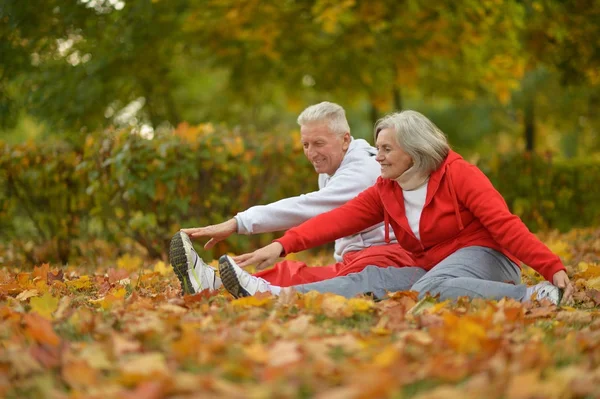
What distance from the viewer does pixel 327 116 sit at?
4.29 m

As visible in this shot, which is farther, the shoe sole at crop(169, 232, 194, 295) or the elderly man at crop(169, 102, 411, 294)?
the elderly man at crop(169, 102, 411, 294)

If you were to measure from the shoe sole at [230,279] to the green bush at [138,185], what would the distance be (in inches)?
105

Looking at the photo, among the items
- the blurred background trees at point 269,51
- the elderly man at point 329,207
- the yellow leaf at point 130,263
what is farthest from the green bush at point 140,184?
the elderly man at point 329,207

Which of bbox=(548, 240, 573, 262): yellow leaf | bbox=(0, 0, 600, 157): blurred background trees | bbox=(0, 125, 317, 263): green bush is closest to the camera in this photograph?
bbox=(548, 240, 573, 262): yellow leaf

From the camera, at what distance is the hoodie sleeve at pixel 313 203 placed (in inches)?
156

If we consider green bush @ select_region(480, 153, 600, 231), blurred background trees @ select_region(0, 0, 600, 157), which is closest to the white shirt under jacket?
blurred background trees @ select_region(0, 0, 600, 157)

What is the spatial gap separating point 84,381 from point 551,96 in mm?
14056

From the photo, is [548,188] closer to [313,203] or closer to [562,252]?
[562,252]

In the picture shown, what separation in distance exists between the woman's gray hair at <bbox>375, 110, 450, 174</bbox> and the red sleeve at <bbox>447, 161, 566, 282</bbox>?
0.11m

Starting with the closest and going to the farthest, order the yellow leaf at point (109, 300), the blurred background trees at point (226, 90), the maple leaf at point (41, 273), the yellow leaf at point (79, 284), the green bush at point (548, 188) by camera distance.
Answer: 1. the yellow leaf at point (109, 300)
2. the yellow leaf at point (79, 284)
3. the maple leaf at point (41, 273)
4. the blurred background trees at point (226, 90)
5. the green bush at point (548, 188)

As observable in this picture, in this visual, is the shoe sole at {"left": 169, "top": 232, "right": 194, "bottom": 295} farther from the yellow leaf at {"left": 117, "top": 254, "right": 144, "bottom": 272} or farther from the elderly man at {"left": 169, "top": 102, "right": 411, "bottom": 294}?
the yellow leaf at {"left": 117, "top": 254, "right": 144, "bottom": 272}

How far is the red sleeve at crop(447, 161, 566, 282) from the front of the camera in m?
3.53

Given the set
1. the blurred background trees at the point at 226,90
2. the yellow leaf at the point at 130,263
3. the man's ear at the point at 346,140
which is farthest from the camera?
the blurred background trees at the point at 226,90

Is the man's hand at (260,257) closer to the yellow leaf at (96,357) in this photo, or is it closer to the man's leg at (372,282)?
the man's leg at (372,282)
